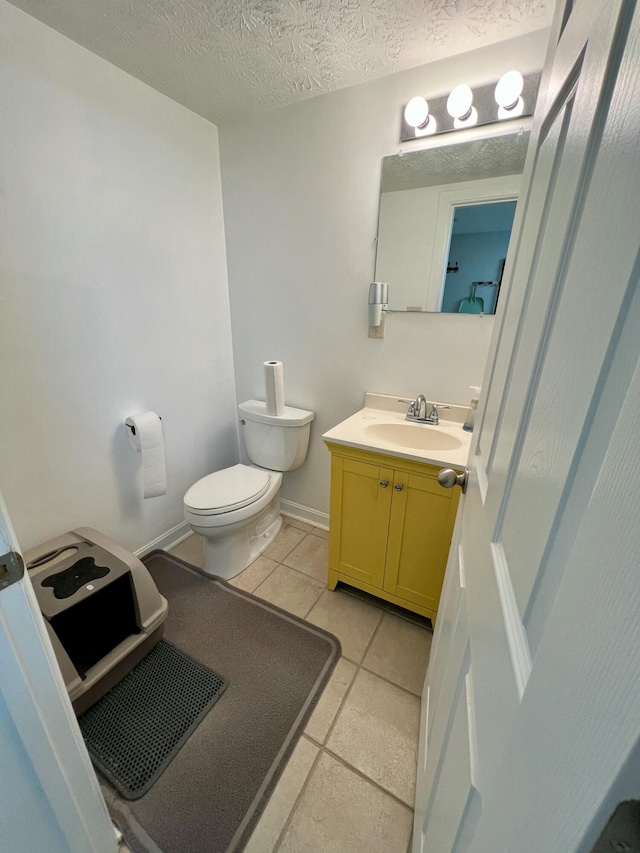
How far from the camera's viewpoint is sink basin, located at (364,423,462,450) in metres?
1.49

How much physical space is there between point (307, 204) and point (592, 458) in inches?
71.7

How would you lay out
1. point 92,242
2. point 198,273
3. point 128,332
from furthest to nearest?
point 198,273 < point 128,332 < point 92,242

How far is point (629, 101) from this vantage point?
25 cm

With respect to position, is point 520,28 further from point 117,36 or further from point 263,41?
point 117,36

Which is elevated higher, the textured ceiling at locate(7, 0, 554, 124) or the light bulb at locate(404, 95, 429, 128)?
the textured ceiling at locate(7, 0, 554, 124)

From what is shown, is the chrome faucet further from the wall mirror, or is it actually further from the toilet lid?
the toilet lid

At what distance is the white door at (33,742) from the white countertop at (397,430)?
1030 millimetres

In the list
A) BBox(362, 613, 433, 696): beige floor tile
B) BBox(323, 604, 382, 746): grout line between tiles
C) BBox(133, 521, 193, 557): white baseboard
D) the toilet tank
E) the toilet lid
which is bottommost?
BBox(323, 604, 382, 746): grout line between tiles

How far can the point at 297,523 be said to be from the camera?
7.28ft

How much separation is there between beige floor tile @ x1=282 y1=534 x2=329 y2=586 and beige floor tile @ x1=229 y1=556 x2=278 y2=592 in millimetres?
96

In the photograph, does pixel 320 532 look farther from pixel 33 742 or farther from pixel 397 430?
pixel 33 742

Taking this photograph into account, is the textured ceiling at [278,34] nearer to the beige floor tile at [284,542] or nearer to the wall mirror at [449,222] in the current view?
the wall mirror at [449,222]

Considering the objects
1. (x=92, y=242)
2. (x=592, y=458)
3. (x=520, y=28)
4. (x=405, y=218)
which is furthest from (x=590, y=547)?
(x=92, y=242)

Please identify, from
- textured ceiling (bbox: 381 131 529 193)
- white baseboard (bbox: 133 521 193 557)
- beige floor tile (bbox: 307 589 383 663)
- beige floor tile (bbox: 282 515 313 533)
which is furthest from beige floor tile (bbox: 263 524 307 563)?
textured ceiling (bbox: 381 131 529 193)
